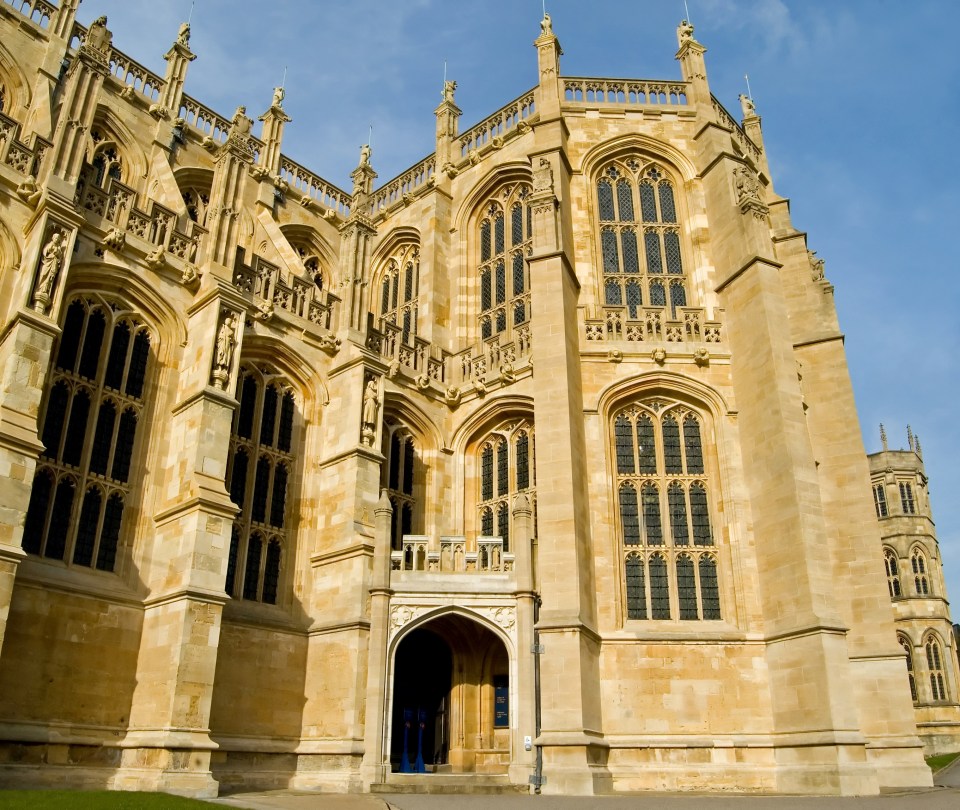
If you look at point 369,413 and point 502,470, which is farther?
point 502,470

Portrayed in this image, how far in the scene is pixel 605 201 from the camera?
23.8 m

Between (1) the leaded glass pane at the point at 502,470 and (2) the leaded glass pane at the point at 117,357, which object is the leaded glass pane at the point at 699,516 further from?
(2) the leaded glass pane at the point at 117,357

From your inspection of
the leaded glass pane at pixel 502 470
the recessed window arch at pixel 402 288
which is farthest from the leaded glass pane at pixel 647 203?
the leaded glass pane at pixel 502 470

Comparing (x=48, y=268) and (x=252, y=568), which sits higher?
(x=48, y=268)

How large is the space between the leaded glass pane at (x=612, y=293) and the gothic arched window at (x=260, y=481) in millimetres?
8972

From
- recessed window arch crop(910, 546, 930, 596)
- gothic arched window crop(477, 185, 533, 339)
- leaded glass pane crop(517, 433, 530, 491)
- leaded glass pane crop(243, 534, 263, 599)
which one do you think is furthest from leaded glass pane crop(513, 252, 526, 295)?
recessed window arch crop(910, 546, 930, 596)

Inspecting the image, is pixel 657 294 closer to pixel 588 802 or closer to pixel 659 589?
pixel 659 589

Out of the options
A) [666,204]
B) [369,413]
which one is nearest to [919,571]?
[666,204]

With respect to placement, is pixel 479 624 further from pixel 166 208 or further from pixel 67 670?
pixel 166 208

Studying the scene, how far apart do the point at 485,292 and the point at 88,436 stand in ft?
41.7

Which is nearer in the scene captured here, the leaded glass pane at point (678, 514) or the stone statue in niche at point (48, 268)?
the stone statue in niche at point (48, 268)

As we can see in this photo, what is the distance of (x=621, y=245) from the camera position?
76.4 ft

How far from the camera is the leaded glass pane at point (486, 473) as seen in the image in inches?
890

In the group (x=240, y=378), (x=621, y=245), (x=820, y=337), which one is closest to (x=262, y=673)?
(x=240, y=378)
